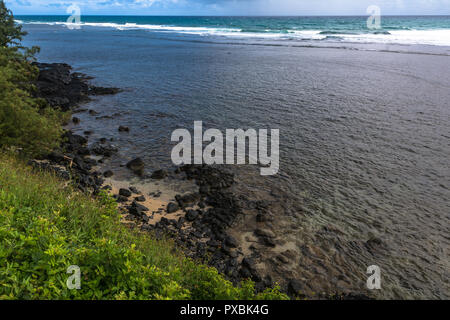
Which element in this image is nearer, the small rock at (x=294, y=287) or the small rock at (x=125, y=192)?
the small rock at (x=294, y=287)

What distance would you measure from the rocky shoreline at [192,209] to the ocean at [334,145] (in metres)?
0.58

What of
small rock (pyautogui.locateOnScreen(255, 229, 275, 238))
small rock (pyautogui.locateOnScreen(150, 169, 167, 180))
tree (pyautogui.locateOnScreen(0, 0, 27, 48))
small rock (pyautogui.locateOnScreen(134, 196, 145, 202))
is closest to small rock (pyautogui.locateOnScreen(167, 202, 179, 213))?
small rock (pyautogui.locateOnScreen(134, 196, 145, 202))

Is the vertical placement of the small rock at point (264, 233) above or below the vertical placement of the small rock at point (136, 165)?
below

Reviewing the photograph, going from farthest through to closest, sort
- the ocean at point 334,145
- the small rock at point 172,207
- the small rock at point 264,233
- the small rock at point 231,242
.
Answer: the small rock at point 172,207
the small rock at point 264,233
the small rock at point 231,242
the ocean at point 334,145

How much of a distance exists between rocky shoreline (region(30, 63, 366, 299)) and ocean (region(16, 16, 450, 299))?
1.91 ft

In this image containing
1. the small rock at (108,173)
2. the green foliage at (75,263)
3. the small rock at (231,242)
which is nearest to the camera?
the green foliage at (75,263)

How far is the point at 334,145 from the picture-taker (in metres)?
16.8

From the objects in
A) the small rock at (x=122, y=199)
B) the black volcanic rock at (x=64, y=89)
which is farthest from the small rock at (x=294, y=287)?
the black volcanic rock at (x=64, y=89)

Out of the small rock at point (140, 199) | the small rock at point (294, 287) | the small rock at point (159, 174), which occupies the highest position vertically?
the small rock at point (159, 174)

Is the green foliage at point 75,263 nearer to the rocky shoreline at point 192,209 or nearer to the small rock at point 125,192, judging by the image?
the rocky shoreline at point 192,209

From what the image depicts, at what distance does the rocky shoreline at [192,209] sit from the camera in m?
8.74

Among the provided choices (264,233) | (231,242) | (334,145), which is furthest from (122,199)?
(334,145)

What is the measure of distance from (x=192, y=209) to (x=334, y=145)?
10.1 metres
